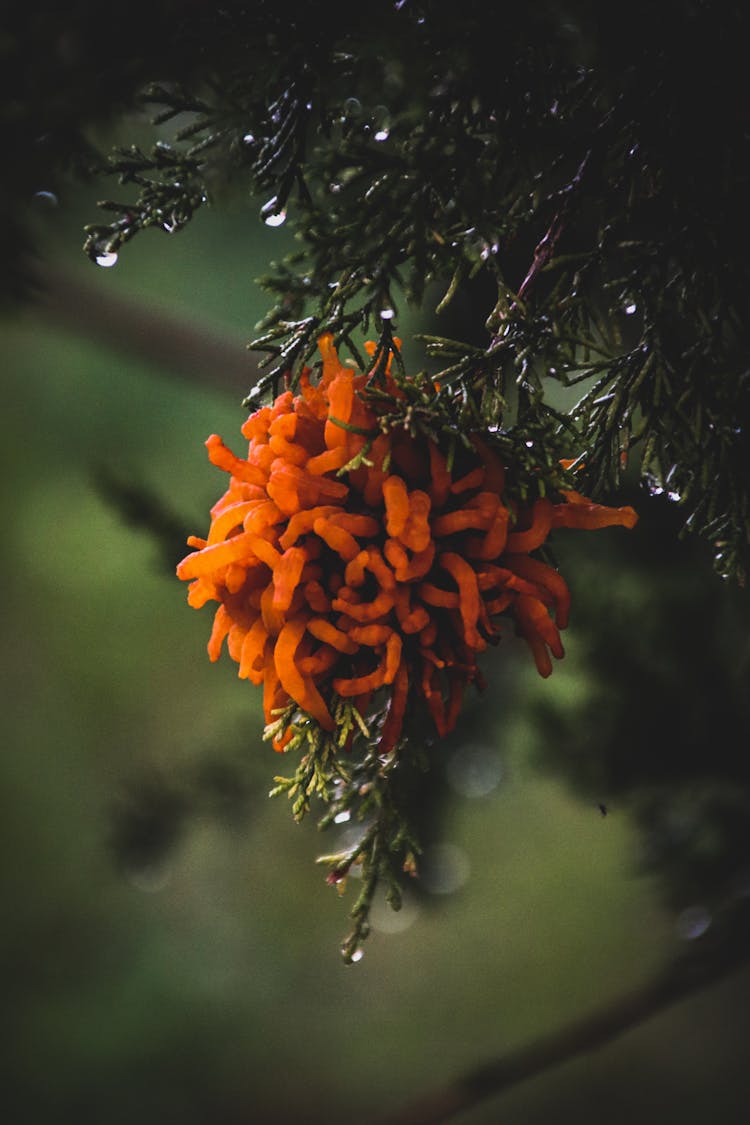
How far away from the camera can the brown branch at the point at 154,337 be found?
2.70 metres

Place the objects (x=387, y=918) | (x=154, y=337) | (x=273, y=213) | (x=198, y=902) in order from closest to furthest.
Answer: (x=273, y=213) → (x=154, y=337) → (x=387, y=918) → (x=198, y=902)

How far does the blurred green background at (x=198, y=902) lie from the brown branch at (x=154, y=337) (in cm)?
7

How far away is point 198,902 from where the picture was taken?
460 cm

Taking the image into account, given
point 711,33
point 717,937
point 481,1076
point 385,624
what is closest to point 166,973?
point 481,1076

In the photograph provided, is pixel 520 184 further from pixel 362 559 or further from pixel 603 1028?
pixel 603 1028

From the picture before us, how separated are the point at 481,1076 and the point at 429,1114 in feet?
0.98

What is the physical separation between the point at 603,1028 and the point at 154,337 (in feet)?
7.82

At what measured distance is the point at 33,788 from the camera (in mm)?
4906

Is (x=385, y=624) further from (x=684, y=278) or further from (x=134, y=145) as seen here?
(x=134, y=145)

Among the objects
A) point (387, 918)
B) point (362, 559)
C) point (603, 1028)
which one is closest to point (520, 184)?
point (362, 559)

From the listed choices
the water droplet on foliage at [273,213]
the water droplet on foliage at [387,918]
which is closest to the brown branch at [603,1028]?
the water droplet on foliage at [273,213]

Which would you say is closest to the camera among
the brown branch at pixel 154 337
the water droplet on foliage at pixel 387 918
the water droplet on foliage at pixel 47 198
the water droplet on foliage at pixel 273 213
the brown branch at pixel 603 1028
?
the water droplet on foliage at pixel 47 198

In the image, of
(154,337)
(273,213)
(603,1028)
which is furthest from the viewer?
(154,337)

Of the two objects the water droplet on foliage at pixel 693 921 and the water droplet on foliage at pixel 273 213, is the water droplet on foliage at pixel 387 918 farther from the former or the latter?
the water droplet on foliage at pixel 273 213
